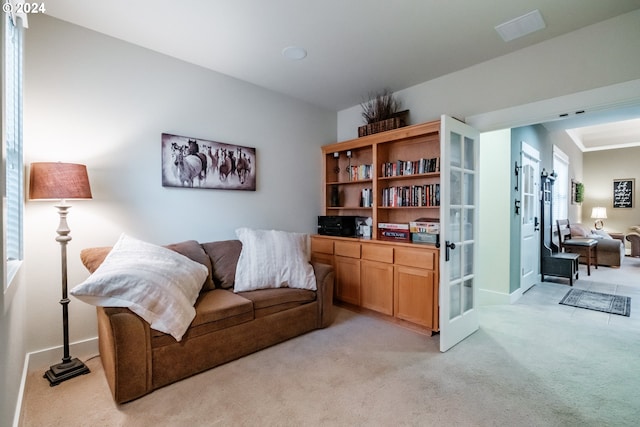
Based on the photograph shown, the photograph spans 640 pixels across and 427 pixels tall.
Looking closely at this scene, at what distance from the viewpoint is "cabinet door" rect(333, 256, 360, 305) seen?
3.41 metres

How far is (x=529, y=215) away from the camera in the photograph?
4363mm

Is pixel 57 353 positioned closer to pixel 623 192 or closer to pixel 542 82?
pixel 542 82

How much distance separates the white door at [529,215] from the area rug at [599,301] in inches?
20.0

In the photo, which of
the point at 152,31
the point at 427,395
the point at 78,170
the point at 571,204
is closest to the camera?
the point at 427,395

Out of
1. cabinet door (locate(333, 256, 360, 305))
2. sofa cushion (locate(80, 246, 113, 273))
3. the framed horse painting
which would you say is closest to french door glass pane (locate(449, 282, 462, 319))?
cabinet door (locate(333, 256, 360, 305))

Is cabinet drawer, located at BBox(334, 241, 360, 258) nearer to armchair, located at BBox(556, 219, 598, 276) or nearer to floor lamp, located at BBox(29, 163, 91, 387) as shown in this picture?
floor lamp, located at BBox(29, 163, 91, 387)

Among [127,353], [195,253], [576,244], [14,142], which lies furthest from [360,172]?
[576,244]

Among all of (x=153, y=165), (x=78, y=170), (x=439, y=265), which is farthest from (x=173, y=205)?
(x=439, y=265)

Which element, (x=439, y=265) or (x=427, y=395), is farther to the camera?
(x=439, y=265)

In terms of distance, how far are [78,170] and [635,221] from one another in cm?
1095

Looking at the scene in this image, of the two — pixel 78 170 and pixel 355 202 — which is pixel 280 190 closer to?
pixel 355 202

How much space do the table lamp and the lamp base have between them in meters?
10.4

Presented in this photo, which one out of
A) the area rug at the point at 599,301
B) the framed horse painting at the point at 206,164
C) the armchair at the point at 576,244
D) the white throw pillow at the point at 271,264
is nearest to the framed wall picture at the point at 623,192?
the armchair at the point at 576,244

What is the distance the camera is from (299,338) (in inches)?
106
